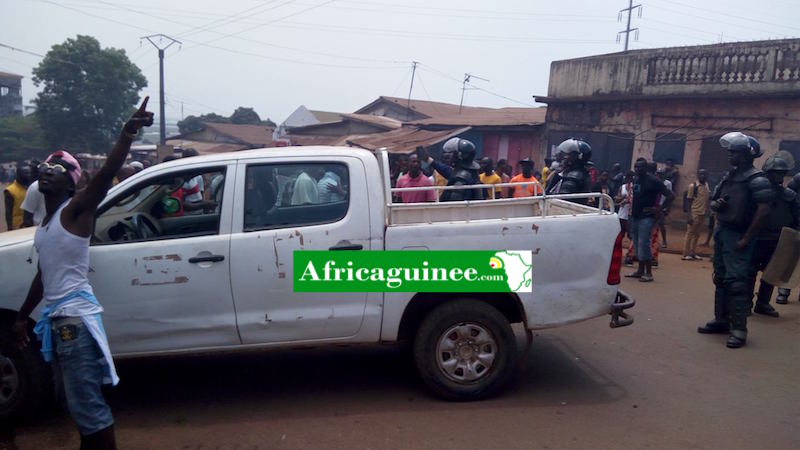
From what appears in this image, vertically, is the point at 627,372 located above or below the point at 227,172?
below

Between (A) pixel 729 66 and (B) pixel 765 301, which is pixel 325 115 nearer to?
(A) pixel 729 66

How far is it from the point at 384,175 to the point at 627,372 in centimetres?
264

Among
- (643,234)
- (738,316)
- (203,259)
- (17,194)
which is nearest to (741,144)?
(738,316)

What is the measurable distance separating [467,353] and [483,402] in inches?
15.2

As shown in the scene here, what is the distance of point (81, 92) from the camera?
3881 centimetres

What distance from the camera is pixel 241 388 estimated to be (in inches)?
188

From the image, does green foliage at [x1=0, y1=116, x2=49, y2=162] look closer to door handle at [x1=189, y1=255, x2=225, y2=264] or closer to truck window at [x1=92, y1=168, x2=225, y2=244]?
truck window at [x1=92, y1=168, x2=225, y2=244]

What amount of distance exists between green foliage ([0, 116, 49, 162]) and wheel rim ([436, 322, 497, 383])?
41.9m

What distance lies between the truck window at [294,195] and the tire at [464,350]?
106 cm

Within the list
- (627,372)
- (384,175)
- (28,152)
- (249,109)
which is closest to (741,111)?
(627,372)

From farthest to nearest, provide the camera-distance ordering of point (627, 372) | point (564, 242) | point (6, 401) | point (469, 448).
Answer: point (627, 372) → point (564, 242) → point (6, 401) → point (469, 448)

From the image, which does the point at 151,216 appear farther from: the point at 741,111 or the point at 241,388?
the point at 741,111

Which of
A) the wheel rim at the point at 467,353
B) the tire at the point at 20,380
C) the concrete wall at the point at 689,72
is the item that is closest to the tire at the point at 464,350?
the wheel rim at the point at 467,353

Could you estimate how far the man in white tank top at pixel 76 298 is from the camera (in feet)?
10.3
